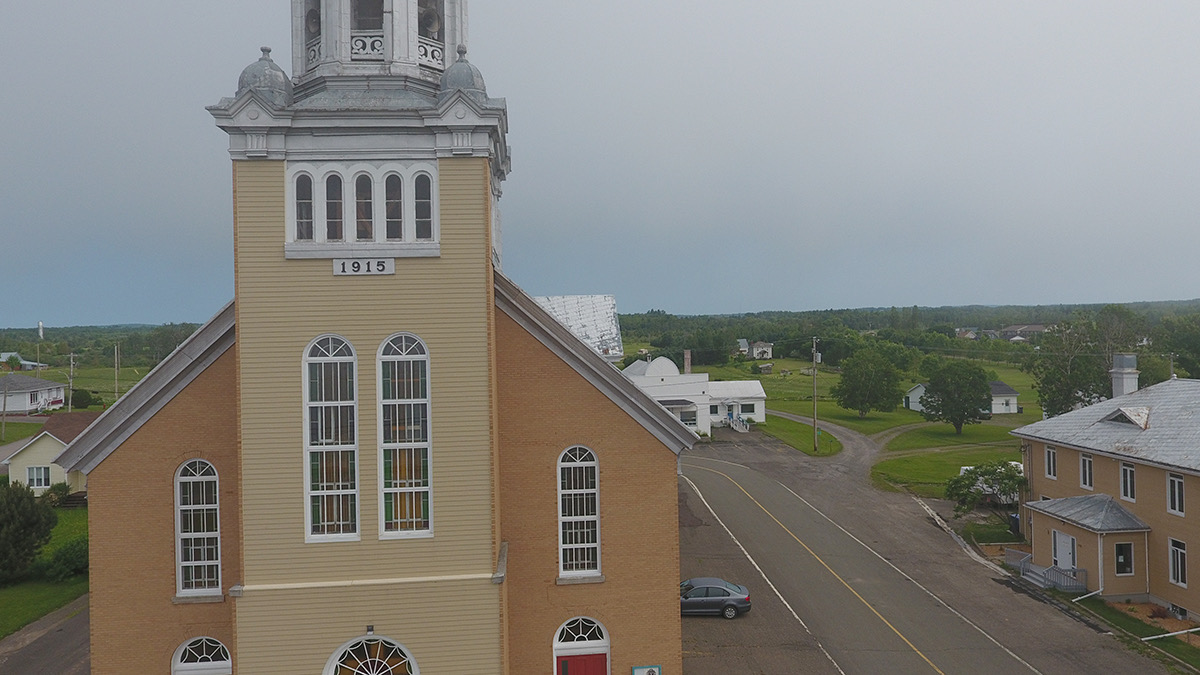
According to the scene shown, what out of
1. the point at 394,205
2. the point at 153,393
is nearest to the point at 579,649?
the point at 394,205

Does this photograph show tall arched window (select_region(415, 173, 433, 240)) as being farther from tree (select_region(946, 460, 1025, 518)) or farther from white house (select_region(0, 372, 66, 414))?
white house (select_region(0, 372, 66, 414))

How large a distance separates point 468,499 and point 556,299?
57883mm

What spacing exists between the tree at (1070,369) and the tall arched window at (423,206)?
59377 millimetres

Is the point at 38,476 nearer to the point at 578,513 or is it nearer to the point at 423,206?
the point at 578,513

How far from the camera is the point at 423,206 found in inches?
534

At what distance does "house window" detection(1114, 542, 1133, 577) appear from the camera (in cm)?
2564

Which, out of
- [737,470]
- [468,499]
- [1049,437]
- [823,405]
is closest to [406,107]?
[468,499]

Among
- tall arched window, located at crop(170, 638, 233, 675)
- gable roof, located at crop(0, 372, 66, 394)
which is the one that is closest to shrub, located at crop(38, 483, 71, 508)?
tall arched window, located at crop(170, 638, 233, 675)

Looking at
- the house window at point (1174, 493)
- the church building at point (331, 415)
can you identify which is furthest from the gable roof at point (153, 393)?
the house window at point (1174, 493)

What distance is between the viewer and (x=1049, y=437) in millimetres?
31625

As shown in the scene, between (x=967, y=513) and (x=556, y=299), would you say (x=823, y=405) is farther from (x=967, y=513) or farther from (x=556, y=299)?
(x=967, y=513)

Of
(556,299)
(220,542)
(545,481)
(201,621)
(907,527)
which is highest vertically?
(556,299)

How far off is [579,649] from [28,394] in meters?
87.8

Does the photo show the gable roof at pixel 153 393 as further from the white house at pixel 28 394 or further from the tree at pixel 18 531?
the white house at pixel 28 394
